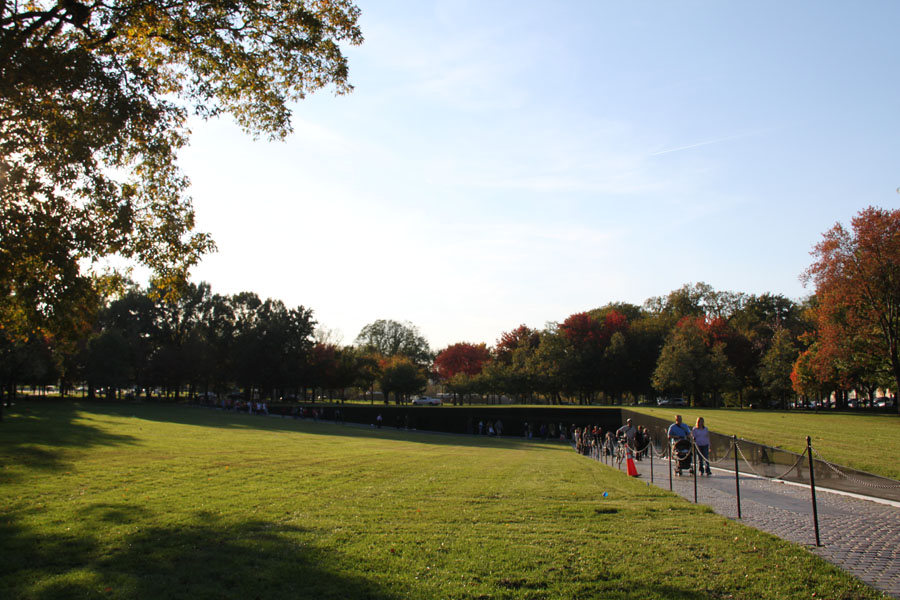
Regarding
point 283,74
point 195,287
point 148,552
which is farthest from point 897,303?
point 195,287

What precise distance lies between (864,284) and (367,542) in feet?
133

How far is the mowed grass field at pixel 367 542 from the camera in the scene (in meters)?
5.75

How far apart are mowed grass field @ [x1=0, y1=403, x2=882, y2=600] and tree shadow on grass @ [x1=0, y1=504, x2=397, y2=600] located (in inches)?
0.8

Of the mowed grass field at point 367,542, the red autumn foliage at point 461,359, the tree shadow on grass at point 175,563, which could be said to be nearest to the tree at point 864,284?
the mowed grass field at point 367,542

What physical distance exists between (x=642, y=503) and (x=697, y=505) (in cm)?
95

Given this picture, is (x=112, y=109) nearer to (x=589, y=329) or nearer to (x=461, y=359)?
(x=589, y=329)

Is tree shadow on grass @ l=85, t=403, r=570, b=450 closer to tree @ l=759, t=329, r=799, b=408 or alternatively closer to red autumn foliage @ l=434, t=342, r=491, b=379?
tree @ l=759, t=329, r=799, b=408

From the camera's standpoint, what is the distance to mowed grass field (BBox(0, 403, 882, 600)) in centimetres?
575

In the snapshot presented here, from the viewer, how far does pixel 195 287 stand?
9006 centimetres

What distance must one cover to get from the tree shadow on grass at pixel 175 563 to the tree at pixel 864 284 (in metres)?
40.6

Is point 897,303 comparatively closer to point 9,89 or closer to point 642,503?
point 642,503

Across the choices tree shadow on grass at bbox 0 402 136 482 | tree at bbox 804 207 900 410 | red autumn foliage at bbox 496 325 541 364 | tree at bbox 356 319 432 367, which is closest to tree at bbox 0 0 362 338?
tree shadow on grass at bbox 0 402 136 482

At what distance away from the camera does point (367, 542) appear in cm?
731

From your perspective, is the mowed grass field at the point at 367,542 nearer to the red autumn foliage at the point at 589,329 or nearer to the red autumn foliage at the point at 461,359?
the red autumn foliage at the point at 589,329
